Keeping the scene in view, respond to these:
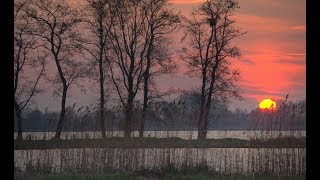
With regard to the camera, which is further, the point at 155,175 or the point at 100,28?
the point at 100,28

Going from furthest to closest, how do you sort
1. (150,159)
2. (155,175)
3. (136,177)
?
(150,159)
(155,175)
(136,177)

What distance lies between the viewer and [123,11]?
33.5 meters

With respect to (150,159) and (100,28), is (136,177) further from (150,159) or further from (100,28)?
(100,28)

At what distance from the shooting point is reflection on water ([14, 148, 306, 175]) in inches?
552

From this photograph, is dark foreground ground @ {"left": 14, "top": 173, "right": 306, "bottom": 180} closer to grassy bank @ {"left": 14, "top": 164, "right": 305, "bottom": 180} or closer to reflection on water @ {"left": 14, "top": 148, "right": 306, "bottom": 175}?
grassy bank @ {"left": 14, "top": 164, "right": 305, "bottom": 180}

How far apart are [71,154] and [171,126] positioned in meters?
3.22

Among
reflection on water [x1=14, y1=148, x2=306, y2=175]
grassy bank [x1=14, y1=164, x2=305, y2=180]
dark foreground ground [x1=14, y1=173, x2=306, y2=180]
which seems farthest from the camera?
reflection on water [x1=14, y1=148, x2=306, y2=175]

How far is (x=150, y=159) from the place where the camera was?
1469 centimetres

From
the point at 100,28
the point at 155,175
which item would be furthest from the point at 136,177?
the point at 100,28

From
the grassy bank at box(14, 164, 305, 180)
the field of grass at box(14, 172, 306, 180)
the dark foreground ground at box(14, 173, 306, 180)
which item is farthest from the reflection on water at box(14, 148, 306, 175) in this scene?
the dark foreground ground at box(14, 173, 306, 180)

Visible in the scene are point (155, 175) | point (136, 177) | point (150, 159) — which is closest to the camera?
point (136, 177)

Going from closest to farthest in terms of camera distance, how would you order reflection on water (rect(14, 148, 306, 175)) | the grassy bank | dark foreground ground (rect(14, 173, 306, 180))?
dark foreground ground (rect(14, 173, 306, 180)) < the grassy bank < reflection on water (rect(14, 148, 306, 175))

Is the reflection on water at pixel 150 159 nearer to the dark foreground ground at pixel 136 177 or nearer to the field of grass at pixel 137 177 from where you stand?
the field of grass at pixel 137 177
